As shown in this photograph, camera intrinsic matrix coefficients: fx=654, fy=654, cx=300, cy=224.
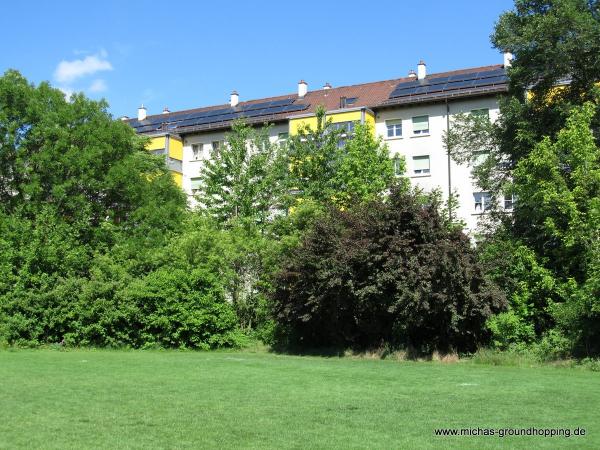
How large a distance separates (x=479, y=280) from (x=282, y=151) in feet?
67.0

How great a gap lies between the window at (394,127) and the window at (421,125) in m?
1.33

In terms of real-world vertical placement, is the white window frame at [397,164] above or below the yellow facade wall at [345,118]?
below

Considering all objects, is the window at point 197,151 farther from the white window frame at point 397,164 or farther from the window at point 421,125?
the white window frame at point 397,164

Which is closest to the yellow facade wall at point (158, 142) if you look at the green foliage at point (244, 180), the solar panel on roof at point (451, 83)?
the green foliage at point (244, 180)

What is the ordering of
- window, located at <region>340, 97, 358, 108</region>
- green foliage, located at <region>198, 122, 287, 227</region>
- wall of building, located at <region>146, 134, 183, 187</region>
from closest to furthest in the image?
green foliage, located at <region>198, 122, 287, 227</region>
window, located at <region>340, 97, 358, 108</region>
wall of building, located at <region>146, 134, 183, 187</region>

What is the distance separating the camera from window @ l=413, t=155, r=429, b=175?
1962 inches

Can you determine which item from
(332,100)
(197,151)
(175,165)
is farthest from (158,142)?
(332,100)

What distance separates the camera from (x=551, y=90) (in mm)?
29375

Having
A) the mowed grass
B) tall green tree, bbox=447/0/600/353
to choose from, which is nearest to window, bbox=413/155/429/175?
tall green tree, bbox=447/0/600/353

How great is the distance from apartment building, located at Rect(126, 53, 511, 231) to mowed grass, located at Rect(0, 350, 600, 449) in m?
25.8

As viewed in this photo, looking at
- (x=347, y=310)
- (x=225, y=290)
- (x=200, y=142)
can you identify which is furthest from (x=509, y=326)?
(x=200, y=142)

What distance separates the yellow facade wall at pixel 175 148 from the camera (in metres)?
58.1

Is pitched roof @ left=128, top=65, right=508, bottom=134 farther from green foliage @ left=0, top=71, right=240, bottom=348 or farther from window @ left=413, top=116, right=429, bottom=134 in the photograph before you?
green foliage @ left=0, top=71, right=240, bottom=348

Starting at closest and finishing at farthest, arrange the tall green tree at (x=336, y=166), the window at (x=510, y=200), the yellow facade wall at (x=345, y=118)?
the window at (x=510, y=200) → the tall green tree at (x=336, y=166) → the yellow facade wall at (x=345, y=118)
